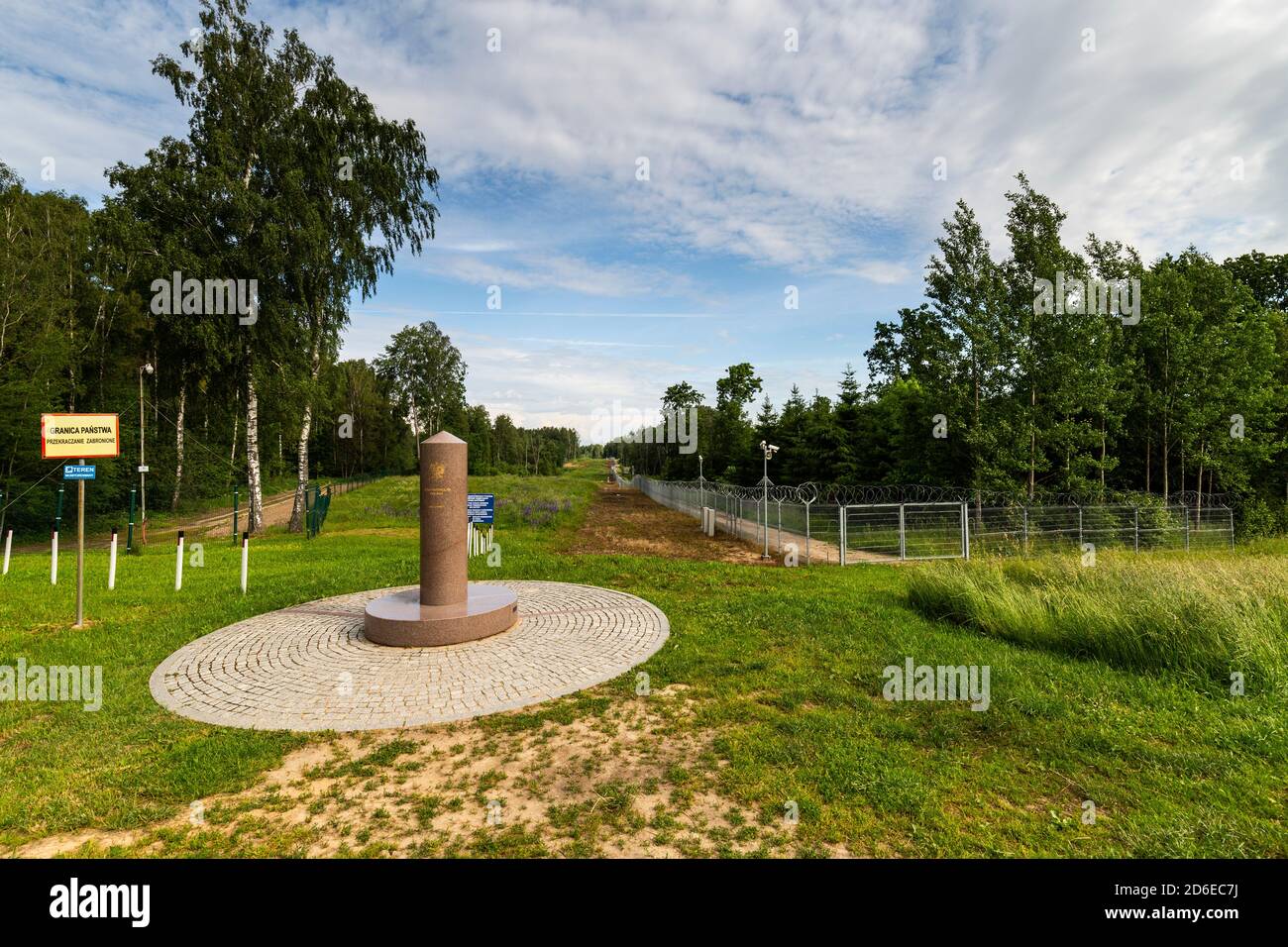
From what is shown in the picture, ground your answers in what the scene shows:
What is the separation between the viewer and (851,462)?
102ft

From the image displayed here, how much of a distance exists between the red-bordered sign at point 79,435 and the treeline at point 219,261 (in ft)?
35.6

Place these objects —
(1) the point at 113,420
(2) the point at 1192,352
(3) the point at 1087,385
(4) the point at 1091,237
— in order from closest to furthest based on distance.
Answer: (1) the point at 113,420 < (3) the point at 1087,385 < (2) the point at 1192,352 < (4) the point at 1091,237

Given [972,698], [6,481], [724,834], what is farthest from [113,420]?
[6,481]

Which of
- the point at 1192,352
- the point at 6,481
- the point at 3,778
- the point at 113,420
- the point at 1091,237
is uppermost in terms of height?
the point at 1091,237

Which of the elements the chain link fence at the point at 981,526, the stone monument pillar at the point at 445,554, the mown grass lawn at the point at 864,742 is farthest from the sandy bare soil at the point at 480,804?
the chain link fence at the point at 981,526

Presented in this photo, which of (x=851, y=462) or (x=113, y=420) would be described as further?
(x=851, y=462)

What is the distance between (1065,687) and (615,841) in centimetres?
516

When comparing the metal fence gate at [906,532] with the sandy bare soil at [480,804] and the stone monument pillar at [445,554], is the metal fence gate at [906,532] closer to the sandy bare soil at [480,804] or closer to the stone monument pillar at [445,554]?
the stone monument pillar at [445,554]

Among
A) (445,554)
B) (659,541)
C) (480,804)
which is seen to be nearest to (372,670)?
(445,554)

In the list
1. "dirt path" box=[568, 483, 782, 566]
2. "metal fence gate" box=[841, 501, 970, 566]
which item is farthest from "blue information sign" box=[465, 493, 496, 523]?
"metal fence gate" box=[841, 501, 970, 566]

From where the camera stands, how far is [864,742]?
174 inches

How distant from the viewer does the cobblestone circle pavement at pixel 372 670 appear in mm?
5152

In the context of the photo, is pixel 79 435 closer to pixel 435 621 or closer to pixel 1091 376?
pixel 435 621
